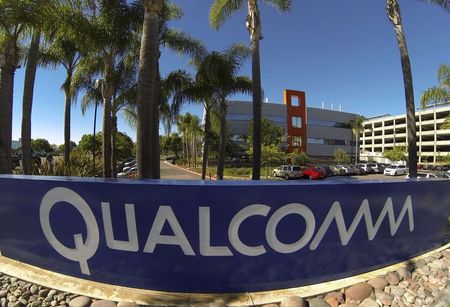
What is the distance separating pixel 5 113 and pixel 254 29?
9060mm

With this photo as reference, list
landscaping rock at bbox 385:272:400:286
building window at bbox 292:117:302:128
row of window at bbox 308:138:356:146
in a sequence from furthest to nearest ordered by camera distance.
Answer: row of window at bbox 308:138:356:146, building window at bbox 292:117:302:128, landscaping rock at bbox 385:272:400:286

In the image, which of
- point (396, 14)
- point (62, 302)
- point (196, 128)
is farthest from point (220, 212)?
point (196, 128)

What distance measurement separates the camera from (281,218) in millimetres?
3727

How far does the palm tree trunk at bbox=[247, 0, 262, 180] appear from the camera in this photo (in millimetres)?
11727

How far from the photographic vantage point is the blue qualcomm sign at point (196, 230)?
3.57 meters

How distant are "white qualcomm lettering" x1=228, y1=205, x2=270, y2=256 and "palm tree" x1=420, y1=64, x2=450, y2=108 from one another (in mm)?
13016

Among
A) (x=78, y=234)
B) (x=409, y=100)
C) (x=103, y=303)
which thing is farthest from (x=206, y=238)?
(x=409, y=100)

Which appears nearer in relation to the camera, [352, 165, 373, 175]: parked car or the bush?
the bush

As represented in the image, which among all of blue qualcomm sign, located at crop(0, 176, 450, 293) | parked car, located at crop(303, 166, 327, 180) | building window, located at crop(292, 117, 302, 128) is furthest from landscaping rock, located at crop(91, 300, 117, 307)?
building window, located at crop(292, 117, 302, 128)

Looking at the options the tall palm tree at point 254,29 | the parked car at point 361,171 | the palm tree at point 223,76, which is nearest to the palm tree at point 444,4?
the tall palm tree at point 254,29

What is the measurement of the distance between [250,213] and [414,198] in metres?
2.97

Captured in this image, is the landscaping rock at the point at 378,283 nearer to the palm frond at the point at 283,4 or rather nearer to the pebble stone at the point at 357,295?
the pebble stone at the point at 357,295

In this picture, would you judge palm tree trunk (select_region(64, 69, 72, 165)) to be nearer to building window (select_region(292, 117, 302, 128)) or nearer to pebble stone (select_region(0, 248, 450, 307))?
pebble stone (select_region(0, 248, 450, 307))

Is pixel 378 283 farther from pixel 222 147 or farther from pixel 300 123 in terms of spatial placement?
pixel 300 123
